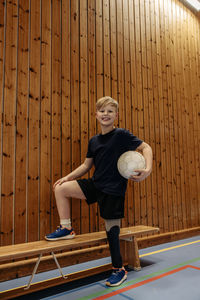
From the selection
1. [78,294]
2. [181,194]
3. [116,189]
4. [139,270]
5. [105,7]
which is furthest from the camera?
[181,194]

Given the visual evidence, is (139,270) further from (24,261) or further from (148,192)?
(148,192)

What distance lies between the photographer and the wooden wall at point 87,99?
2836 mm

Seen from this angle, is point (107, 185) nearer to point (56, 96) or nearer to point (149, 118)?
point (56, 96)

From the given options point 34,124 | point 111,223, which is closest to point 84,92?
point 34,124

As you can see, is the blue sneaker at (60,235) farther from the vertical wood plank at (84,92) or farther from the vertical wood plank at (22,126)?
the vertical wood plank at (84,92)

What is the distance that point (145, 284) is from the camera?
2.37m

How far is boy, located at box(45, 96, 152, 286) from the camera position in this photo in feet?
8.08

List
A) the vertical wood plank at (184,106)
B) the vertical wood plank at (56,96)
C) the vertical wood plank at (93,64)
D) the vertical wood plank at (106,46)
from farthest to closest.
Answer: the vertical wood plank at (184,106), the vertical wood plank at (106,46), the vertical wood plank at (93,64), the vertical wood plank at (56,96)

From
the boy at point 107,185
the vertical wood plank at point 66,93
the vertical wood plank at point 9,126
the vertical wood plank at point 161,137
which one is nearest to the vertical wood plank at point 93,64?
the vertical wood plank at point 66,93

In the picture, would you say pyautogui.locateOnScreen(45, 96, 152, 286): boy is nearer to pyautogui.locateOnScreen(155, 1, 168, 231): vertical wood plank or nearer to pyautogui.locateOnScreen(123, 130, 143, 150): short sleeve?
pyautogui.locateOnScreen(123, 130, 143, 150): short sleeve

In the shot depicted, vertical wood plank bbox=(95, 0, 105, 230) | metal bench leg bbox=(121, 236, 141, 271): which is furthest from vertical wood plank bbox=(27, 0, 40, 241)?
metal bench leg bbox=(121, 236, 141, 271)

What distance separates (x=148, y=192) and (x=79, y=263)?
1607mm

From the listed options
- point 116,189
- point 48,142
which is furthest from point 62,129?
point 116,189

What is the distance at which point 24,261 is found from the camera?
2635mm
